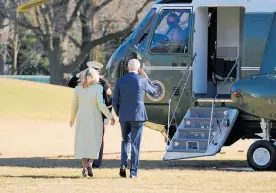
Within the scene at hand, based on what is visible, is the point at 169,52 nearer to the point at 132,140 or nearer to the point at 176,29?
the point at 176,29

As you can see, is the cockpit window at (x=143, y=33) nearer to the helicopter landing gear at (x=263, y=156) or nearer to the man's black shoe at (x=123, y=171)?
the helicopter landing gear at (x=263, y=156)

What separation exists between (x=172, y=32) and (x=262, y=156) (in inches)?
121

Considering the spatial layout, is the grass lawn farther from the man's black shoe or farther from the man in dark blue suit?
the man in dark blue suit

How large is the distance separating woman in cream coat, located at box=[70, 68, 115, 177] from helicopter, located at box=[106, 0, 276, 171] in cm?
217

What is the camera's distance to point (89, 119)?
15.1 meters

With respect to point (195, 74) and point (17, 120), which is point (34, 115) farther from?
point (195, 74)

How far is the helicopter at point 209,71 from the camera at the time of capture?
16906 mm

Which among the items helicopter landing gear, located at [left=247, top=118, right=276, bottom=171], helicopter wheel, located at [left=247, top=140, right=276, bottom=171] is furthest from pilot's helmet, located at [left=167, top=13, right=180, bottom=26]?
helicopter wheel, located at [left=247, top=140, right=276, bottom=171]

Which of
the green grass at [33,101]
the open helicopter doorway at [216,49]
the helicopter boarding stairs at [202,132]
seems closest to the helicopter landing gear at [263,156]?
the helicopter boarding stairs at [202,132]

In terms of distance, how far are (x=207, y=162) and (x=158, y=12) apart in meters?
3.20

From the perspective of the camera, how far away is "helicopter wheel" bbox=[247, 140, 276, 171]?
16.6 meters

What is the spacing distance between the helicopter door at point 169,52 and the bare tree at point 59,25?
33.5 metres

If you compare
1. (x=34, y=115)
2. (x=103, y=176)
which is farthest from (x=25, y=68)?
(x=103, y=176)

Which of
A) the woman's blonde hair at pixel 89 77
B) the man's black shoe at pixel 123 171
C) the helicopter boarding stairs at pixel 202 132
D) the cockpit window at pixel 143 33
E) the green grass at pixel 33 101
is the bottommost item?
the green grass at pixel 33 101
